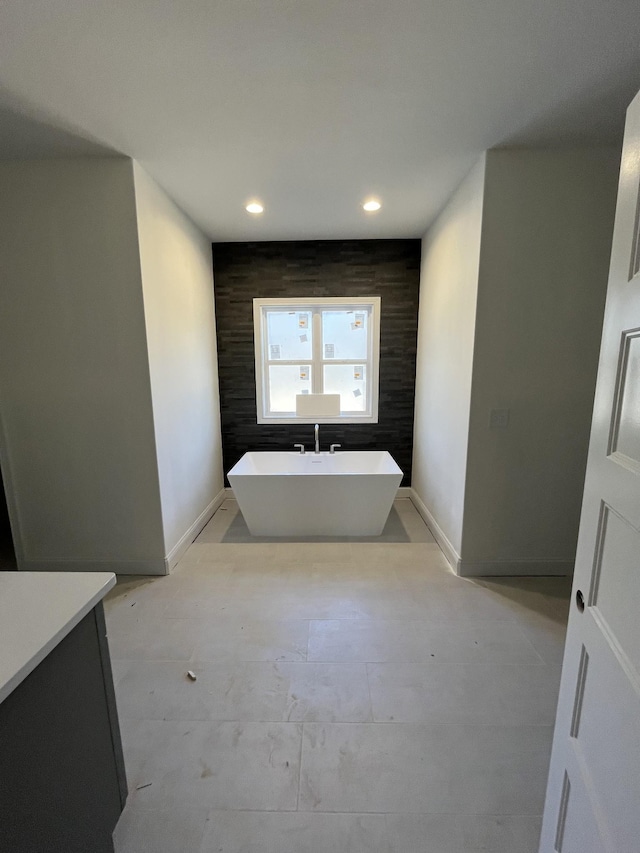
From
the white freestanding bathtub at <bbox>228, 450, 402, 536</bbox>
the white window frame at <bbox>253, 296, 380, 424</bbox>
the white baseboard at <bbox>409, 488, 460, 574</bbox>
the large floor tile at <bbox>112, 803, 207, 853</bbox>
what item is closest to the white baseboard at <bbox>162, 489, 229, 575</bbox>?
the white freestanding bathtub at <bbox>228, 450, 402, 536</bbox>

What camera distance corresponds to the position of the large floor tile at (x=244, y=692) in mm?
1562

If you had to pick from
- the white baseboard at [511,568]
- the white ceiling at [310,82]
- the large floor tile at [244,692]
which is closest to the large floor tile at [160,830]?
the large floor tile at [244,692]

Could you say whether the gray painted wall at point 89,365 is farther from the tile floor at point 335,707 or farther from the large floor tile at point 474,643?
the large floor tile at point 474,643

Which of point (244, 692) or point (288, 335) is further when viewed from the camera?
point (288, 335)

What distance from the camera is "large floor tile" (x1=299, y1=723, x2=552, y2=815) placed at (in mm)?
1248

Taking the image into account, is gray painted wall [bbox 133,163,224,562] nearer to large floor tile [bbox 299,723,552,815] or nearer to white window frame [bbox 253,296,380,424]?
white window frame [bbox 253,296,380,424]

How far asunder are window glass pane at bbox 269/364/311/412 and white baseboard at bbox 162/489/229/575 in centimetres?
119

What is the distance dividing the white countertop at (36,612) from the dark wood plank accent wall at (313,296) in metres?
2.99

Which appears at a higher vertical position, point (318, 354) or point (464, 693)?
point (318, 354)

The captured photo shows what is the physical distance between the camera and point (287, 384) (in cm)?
407

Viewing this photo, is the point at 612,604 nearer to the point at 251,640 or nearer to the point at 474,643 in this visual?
the point at 474,643

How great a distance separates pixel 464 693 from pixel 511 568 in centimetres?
116

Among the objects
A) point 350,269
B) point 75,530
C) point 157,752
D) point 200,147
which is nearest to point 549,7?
point 200,147

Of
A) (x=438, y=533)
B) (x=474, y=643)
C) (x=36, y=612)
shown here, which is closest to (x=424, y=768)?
(x=474, y=643)
